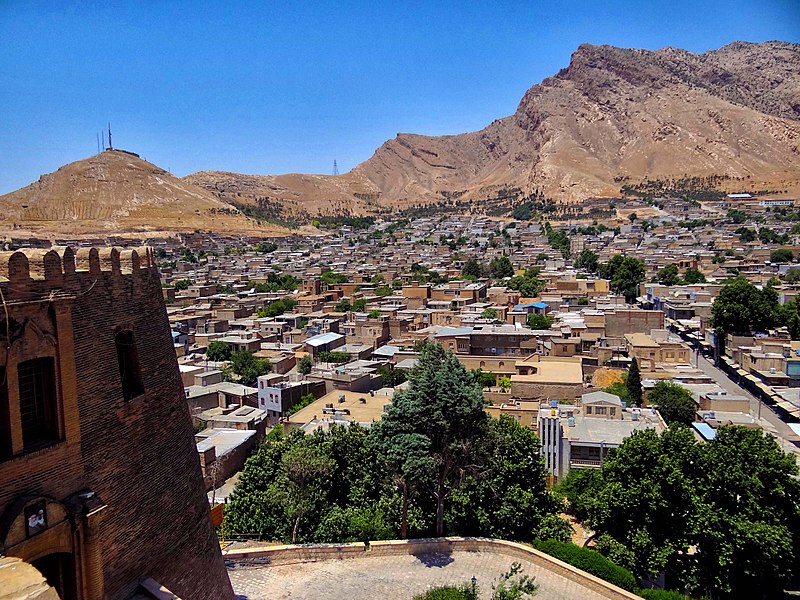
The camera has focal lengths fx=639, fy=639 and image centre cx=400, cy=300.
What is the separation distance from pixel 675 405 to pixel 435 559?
16951mm

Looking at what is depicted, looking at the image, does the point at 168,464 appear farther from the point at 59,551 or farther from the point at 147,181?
the point at 147,181

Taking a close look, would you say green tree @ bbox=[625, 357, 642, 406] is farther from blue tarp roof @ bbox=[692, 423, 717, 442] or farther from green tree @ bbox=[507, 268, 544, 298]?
green tree @ bbox=[507, 268, 544, 298]

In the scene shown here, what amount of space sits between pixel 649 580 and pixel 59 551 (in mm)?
13164

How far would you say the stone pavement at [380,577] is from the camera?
11.4m

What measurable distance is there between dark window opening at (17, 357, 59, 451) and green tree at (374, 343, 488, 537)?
7932mm

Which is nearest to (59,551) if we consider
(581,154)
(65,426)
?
(65,426)

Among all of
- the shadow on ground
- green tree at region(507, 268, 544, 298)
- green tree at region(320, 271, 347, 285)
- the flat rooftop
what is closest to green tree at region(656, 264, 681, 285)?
green tree at region(507, 268, 544, 298)

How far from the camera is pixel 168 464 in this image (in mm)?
7777

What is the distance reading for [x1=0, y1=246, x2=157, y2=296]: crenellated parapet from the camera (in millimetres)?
5922

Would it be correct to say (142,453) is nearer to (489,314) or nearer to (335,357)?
(335,357)

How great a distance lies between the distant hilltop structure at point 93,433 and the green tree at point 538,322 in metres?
34.4

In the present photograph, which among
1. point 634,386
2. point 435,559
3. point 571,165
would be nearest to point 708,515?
point 435,559

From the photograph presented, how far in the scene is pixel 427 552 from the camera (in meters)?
13.2

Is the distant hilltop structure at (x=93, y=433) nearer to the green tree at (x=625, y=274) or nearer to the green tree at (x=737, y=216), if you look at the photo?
the green tree at (x=625, y=274)
